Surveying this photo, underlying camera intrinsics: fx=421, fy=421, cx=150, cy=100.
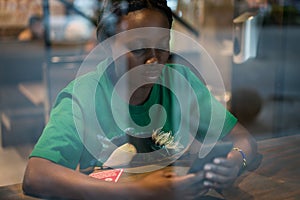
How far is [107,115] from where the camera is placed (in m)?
0.76

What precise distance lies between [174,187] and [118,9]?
0.33m

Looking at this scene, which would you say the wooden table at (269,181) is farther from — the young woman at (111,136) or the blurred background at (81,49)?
the blurred background at (81,49)

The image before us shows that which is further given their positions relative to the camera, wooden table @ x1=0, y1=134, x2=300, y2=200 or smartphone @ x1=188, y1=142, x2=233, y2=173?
wooden table @ x1=0, y1=134, x2=300, y2=200

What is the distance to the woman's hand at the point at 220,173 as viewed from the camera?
580mm

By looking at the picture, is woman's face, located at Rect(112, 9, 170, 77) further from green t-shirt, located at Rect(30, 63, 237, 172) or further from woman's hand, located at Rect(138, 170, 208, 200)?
woman's hand, located at Rect(138, 170, 208, 200)

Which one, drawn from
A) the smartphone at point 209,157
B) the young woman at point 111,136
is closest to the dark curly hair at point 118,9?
the young woman at point 111,136

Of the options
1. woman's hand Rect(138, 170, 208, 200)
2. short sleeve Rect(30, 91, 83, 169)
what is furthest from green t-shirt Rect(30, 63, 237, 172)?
woman's hand Rect(138, 170, 208, 200)

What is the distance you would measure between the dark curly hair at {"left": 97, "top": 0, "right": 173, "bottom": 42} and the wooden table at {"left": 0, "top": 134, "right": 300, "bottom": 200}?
269 mm

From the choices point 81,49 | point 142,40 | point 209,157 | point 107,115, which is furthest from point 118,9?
point 81,49

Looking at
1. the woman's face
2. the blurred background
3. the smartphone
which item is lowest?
the blurred background

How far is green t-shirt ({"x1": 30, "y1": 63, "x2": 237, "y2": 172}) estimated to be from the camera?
27.5 inches

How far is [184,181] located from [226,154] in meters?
0.08

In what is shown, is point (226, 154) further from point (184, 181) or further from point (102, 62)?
point (102, 62)

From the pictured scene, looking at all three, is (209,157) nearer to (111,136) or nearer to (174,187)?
(174,187)
